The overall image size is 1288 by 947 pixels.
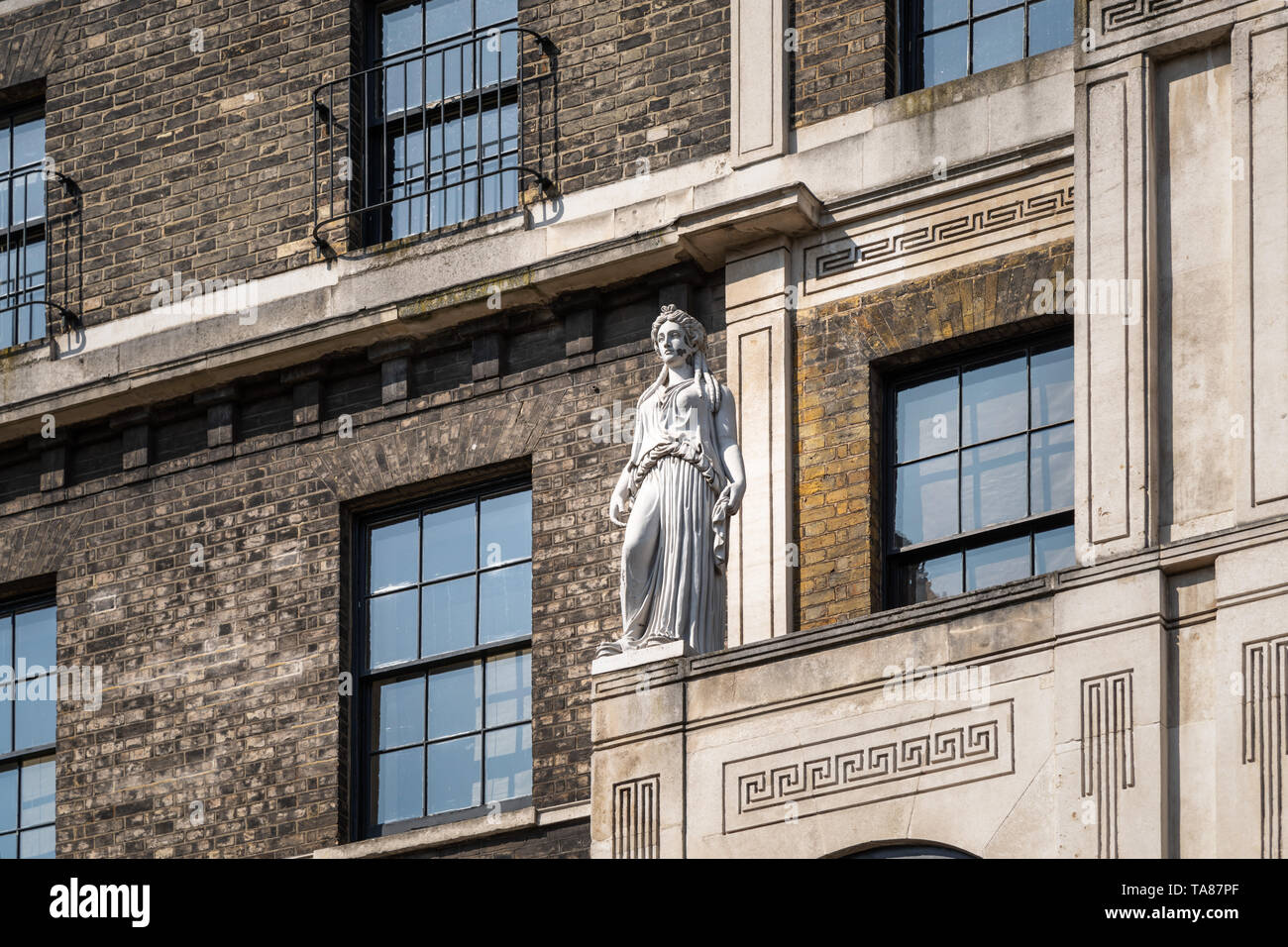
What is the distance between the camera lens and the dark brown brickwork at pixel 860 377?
2112cm

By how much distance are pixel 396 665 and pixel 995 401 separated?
438 cm

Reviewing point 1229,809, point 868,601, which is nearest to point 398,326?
point 868,601

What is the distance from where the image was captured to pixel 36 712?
23859 mm

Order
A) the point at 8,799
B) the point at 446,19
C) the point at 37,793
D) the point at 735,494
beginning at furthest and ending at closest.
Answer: the point at 446,19 < the point at 8,799 < the point at 37,793 < the point at 735,494

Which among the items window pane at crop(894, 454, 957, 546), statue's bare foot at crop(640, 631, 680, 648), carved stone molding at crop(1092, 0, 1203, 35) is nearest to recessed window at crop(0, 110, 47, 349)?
window pane at crop(894, 454, 957, 546)

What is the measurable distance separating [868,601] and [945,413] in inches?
53.3

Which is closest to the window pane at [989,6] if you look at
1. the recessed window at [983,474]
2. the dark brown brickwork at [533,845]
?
the recessed window at [983,474]

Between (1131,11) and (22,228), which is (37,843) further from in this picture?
(1131,11)

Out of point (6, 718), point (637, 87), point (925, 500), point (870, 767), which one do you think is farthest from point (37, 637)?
point (870, 767)

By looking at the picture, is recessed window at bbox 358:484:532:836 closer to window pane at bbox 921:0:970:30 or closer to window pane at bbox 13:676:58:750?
window pane at bbox 13:676:58:750

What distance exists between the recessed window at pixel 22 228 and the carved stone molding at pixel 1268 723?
11.0 meters

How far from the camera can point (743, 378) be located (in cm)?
2195

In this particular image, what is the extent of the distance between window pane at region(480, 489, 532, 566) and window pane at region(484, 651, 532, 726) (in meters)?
0.71

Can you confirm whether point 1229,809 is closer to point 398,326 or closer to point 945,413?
point 945,413
